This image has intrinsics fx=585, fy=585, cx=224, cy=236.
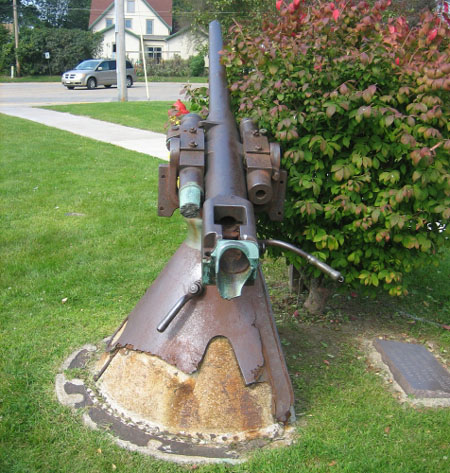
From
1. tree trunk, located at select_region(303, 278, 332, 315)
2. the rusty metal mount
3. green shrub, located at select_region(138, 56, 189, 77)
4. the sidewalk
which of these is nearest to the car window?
the sidewalk

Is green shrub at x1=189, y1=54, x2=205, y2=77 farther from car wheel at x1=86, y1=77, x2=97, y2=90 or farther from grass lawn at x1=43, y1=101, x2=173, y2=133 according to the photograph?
grass lawn at x1=43, y1=101, x2=173, y2=133

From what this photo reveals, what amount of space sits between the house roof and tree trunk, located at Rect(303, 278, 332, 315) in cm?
5828

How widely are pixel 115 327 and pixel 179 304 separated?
153 cm

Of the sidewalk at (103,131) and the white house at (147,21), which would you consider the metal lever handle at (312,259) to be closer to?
the sidewalk at (103,131)

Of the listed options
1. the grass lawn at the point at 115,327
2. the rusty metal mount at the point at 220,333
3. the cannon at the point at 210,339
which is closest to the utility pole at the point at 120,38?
the grass lawn at the point at 115,327

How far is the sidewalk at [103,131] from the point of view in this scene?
11.9 metres

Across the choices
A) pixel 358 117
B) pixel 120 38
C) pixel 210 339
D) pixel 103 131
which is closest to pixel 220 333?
pixel 210 339

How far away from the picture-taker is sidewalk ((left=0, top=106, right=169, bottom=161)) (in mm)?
11859

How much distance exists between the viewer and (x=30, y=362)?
3.82 meters

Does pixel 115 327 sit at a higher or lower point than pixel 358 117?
lower

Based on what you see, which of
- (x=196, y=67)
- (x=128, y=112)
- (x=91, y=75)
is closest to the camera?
(x=128, y=112)

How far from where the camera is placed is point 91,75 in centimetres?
2911

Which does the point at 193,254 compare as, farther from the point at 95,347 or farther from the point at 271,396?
the point at 95,347

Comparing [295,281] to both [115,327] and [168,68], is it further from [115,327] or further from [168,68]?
[168,68]
